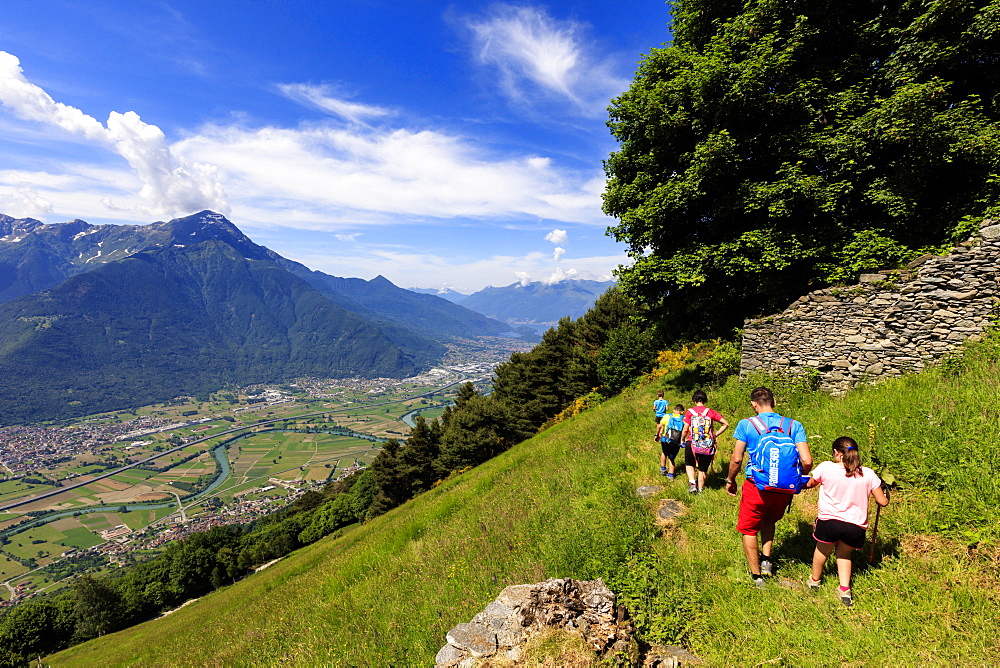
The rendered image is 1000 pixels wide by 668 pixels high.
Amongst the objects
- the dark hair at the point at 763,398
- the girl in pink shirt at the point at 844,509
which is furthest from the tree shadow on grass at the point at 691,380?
the girl in pink shirt at the point at 844,509

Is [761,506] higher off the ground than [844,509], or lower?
lower

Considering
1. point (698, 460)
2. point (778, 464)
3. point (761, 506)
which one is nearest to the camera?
point (778, 464)

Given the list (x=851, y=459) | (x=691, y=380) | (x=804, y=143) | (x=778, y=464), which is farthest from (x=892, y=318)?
(x=691, y=380)

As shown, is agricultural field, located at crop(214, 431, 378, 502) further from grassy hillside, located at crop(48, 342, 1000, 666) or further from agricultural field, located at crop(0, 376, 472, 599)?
grassy hillside, located at crop(48, 342, 1000, 666)

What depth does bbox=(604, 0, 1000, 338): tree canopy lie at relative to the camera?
8227 millimetres

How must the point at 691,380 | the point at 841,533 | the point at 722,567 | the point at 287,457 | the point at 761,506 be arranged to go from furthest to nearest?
1. the point at 287,457
2. the point at 691,380
3. the point at 722,567
4. the point at 761,506
5. the point at 841,533

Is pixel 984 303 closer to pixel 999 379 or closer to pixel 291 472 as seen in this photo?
pixel 999 379

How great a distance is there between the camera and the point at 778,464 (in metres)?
4.51

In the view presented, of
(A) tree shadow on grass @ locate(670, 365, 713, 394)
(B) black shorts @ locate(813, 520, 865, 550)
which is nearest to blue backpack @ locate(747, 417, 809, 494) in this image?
(B) black shorts @ locate(813, 520, 865, 550)

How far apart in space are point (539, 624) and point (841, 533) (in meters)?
3.45

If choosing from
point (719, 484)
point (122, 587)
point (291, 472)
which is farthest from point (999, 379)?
point (291, 472)

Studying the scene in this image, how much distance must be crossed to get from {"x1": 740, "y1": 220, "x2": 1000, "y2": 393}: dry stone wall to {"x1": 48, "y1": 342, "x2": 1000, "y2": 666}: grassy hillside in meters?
0.67

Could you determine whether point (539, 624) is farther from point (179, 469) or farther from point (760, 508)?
point (179, 469)

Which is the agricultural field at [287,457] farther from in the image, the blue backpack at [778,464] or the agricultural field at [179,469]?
the blue backpack at [778,464]
